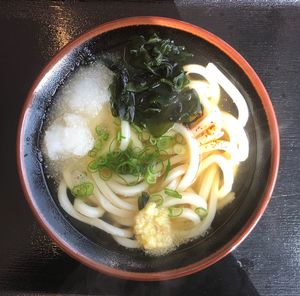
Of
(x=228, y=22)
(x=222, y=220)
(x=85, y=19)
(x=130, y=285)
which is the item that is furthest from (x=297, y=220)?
(x=85, y=19)

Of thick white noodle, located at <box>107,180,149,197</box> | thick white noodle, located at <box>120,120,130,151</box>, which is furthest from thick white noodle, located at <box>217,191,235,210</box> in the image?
thick white noodle, located at <box>120,120,130,151</box>

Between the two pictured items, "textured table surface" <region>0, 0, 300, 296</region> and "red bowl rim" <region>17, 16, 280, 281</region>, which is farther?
"textured table surface" <region>0, 0, 300, 296</region>

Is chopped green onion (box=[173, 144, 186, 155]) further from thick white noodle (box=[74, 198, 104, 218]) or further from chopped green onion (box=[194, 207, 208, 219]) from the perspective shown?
thick white noodle (box=[74, 198, 104, 218])

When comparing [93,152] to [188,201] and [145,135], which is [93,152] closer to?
[145,135]

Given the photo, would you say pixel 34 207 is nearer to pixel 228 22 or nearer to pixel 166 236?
pixel 166 236

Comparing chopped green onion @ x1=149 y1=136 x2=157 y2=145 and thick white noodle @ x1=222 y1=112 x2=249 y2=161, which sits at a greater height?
thick white noodle @ x1=222 y1=112 x2=249 y2=161

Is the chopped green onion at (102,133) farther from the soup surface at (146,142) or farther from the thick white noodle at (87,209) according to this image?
the thick white noodle at (87,209)
